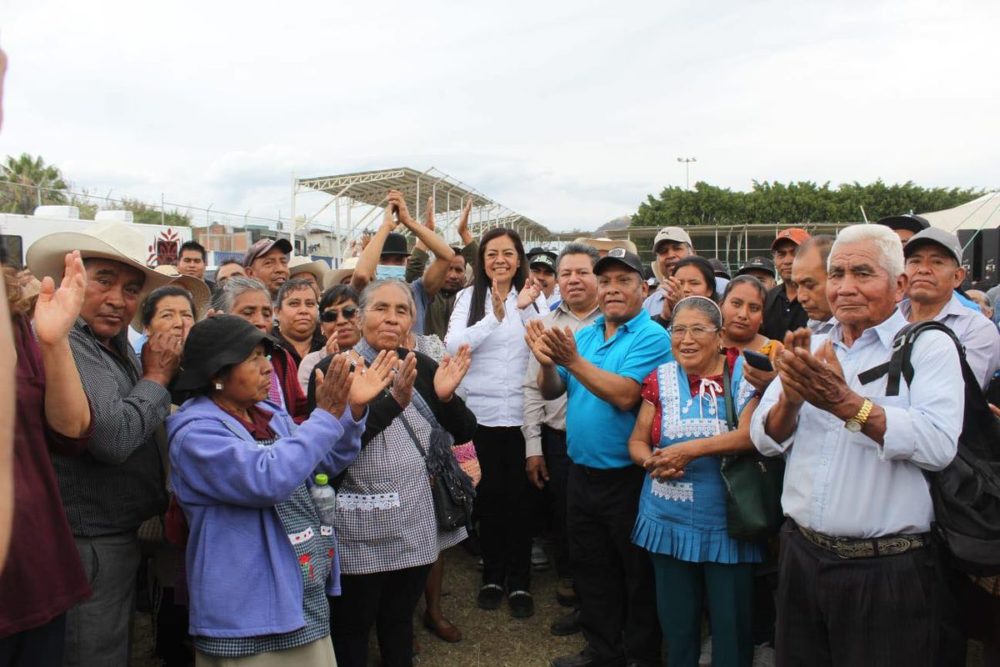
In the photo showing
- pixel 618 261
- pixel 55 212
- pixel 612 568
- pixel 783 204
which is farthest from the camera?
pixel 783 204

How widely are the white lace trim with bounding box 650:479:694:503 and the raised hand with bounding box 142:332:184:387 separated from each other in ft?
7.09

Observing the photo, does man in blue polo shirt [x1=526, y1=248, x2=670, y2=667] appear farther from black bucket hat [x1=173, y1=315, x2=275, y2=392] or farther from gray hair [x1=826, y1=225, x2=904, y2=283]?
black bucket hat [x1=173, y1=315, x2=275, y2=392]

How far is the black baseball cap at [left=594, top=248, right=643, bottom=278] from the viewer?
3576 mm

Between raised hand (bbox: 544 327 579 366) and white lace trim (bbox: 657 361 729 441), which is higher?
raised hand (bbox: 544 327 579 366)

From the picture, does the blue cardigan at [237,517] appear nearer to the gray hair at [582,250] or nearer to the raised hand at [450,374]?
the raised hand at [450,374]

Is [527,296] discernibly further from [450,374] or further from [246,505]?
[246,505]

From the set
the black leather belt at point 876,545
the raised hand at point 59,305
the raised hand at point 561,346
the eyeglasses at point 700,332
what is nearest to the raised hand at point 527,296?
the raised hand at point 561,346

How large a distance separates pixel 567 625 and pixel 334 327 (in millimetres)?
2268

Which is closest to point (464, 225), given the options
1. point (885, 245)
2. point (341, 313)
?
point (341, 313)

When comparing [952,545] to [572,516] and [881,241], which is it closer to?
[881,241]

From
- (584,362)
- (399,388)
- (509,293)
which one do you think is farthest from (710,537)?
(509,293)

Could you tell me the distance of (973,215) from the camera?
42.3ft

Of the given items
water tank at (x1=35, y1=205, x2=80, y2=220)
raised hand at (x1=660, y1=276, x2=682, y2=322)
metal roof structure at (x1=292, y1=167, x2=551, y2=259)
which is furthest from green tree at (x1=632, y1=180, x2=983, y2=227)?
raised hand at (x1=660, y1=276, x2=682, y2=322)

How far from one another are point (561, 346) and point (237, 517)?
160cm
